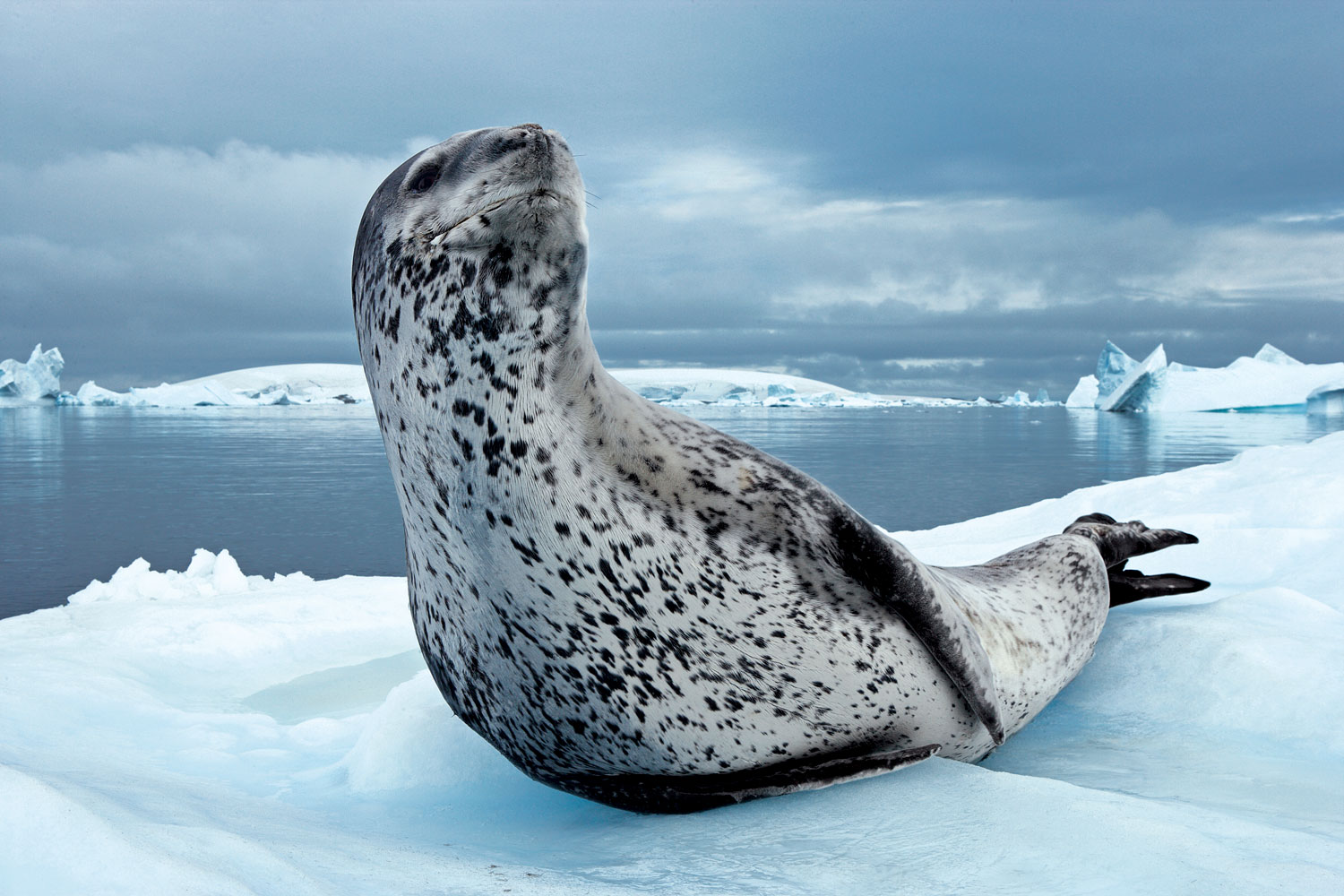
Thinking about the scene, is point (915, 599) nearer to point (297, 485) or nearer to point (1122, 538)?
point (1122, 538)

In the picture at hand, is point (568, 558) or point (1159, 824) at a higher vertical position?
point (568, 558)

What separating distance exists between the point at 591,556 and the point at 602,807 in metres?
0.85

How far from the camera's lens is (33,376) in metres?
53.7

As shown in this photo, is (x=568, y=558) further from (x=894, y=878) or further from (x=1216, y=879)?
(x=1216, y=879)

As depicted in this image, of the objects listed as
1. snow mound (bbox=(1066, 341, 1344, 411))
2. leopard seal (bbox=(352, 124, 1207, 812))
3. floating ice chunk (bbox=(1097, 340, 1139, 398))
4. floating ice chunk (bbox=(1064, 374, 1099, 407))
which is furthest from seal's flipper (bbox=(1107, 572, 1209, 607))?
floating ice chunk (bbox=(1064, 374, 1099, 407))

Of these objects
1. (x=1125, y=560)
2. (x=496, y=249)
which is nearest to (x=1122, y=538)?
(x=1125, y=560)

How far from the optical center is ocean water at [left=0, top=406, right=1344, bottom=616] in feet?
37.1

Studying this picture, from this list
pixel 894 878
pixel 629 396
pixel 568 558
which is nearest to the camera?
pixel 894 878

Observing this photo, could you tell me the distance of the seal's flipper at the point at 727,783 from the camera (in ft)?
7.46

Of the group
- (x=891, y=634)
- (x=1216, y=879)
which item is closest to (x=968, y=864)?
(x=1216, y=879)

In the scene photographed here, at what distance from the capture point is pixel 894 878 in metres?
1.79

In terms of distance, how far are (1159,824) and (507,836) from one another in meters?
1.46

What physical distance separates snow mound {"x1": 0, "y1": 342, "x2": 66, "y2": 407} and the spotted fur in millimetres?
58584

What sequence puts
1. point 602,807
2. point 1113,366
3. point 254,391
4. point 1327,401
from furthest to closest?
1. point 254,391
2. point 1113,366
3. point 1327,401
4. point 602,807
